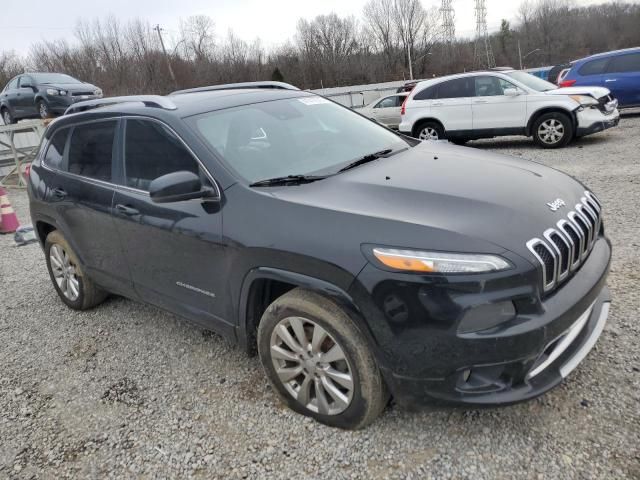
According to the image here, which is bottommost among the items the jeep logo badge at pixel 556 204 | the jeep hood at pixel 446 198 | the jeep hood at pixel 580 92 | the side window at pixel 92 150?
the jeep logo badge at pixel 556 204

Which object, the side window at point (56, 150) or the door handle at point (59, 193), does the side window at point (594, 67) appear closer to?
the side window at point (56, 150)

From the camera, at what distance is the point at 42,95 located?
12734mm

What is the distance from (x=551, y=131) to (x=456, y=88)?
2097 millimetres

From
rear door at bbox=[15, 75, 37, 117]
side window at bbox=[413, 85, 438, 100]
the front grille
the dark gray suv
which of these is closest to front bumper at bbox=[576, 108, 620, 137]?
side window at bbox=[413, 85, 438, 100]

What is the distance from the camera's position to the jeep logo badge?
93.9 inches

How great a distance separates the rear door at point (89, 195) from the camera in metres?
3.45

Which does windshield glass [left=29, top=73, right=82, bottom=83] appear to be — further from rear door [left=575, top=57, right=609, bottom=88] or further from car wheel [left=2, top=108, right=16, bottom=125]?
rear door [left=575, top=57, right=609, bottom=88]

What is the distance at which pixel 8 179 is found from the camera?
1388 centimetres

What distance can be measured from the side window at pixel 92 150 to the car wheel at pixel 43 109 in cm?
1062

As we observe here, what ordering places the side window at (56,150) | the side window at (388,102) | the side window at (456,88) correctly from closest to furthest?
the side window at (56,150) < the side window at (456,88) < the side window at (388,102)

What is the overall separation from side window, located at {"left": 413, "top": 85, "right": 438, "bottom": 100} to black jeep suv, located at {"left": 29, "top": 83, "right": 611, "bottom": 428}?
7326 mm

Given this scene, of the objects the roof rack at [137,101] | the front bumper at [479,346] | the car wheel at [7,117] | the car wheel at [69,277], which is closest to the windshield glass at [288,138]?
the roof rack at [137,101]

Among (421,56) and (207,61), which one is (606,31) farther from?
(207,61)

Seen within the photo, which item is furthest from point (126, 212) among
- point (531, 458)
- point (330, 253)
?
point (531, 458)
